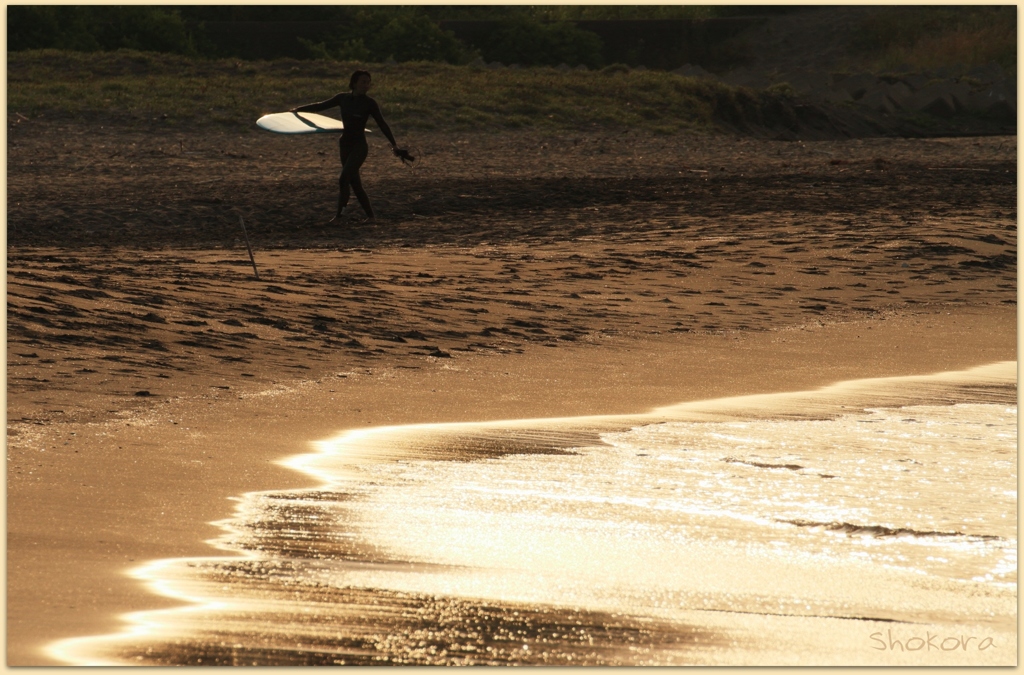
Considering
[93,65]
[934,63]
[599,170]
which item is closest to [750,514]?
[599,170]

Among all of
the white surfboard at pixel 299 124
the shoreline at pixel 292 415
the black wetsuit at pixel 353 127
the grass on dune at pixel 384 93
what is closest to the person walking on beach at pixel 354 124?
the black wetsuit at pixel 353 127

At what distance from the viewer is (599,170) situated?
58.7ft

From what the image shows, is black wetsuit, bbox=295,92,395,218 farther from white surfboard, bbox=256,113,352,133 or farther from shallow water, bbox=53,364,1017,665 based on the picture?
shallow water, bbox=53,364,1017,665

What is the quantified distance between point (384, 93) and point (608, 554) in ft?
71.5

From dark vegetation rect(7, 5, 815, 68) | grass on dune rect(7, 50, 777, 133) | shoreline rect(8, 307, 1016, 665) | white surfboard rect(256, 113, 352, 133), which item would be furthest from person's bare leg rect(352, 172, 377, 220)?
dark vegetation rect(7, 5, 815, 68)

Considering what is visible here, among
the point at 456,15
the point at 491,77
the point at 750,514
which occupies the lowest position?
the point at 750,514

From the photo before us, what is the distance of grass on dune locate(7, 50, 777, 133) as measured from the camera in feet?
74.3

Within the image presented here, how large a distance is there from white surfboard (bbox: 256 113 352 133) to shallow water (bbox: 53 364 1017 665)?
8197mm

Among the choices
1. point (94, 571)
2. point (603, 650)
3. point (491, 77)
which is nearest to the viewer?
point (603, 650)

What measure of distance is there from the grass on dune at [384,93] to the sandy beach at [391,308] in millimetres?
4445

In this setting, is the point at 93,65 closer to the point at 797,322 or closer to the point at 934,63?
the point at 797,322

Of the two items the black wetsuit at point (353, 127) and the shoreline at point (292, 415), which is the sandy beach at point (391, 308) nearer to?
the shoreline at point (292, 415)

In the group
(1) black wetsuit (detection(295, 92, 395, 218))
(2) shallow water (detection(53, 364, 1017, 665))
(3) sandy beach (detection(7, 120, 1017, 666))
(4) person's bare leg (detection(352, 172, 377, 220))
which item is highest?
(1) black wetsuit (detection(295, 92, 395, 218))

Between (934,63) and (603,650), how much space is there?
49.1 meters
